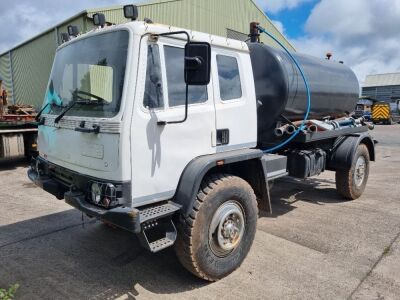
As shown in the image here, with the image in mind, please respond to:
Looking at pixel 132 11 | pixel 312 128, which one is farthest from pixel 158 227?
pixel 312 128

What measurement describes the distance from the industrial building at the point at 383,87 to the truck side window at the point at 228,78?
5213 cm

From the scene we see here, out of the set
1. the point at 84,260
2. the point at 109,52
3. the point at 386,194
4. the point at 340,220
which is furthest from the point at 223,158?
the point at 386,194

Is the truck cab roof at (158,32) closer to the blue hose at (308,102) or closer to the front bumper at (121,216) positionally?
the blue hose at (308,102)

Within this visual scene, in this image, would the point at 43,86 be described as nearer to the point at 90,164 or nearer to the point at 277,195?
the point at 277,195

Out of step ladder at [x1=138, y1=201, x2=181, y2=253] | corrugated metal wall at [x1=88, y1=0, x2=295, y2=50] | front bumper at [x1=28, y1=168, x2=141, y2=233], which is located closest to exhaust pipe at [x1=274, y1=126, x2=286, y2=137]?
step ladder at [x1=138, y1=201, x2=181, y2=253]

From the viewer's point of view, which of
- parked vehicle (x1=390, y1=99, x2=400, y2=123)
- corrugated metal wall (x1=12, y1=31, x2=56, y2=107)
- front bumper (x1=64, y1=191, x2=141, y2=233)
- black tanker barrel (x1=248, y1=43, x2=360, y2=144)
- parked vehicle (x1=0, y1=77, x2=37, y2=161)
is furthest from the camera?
parked vehicle (x1=390, y1=99, x2=400, y2=123)

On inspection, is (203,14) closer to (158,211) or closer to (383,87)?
(158,211)

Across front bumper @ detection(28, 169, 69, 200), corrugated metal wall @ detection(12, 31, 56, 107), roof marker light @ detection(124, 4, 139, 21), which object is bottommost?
front bumper @ detection(28, 169, 69, 200)

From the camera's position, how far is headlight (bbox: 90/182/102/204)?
3.00m

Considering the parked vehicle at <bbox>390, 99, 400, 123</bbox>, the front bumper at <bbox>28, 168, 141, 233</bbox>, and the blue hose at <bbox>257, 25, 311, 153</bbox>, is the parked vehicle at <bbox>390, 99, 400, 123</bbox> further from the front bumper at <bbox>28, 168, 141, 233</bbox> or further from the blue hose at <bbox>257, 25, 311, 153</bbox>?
the front bumper at <bbox>28, 168, 141, 233</bbox>

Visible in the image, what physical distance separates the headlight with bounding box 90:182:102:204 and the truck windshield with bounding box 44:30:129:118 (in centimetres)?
60

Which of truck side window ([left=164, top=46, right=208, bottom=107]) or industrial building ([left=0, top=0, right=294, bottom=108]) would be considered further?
industrial building ([left=0, top=0, right=294, bottom=108])

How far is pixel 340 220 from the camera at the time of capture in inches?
210

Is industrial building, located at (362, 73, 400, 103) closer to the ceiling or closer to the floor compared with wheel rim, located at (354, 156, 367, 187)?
closer to the ceiling
